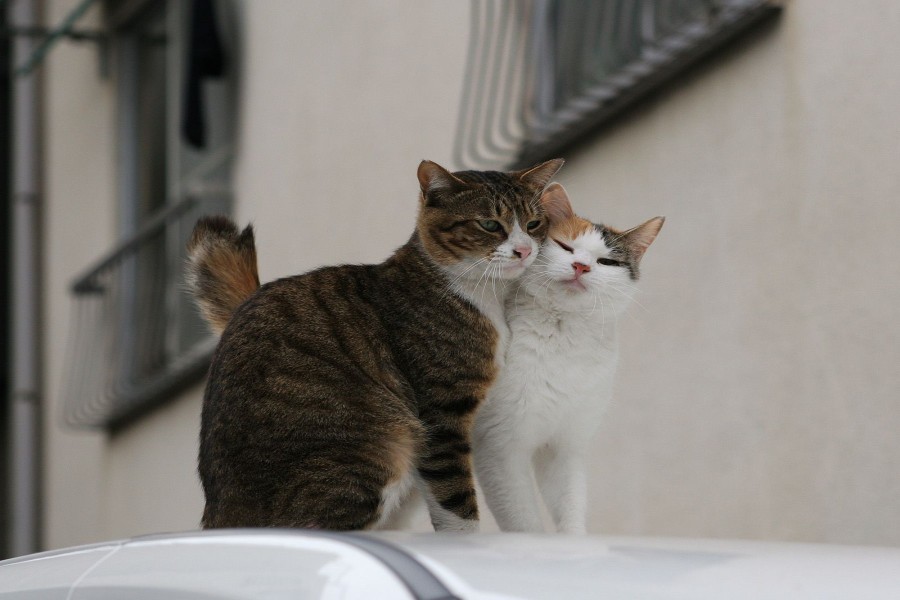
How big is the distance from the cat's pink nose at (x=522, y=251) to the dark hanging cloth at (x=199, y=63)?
4.94 metres

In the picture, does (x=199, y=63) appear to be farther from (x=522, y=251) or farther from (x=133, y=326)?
(x=522, y=251)

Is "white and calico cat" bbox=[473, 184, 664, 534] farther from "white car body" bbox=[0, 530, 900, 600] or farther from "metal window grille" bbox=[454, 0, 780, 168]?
"metal window grille" bbox=[454, 0, 780, 168]

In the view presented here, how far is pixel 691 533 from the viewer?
146 inches

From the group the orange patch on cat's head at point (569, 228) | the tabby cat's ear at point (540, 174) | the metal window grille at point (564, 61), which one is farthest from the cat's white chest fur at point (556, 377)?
the metal window grille at point (564, 61)

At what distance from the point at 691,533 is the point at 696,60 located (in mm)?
1341

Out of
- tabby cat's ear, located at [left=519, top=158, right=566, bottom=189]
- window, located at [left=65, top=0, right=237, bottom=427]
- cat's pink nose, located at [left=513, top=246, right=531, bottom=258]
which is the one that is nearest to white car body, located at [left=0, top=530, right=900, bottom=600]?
cat's pink nose, located at [left=513, top=246, right=531, bottom=258]

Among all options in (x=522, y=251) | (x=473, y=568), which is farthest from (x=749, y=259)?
(x=473, y=568)

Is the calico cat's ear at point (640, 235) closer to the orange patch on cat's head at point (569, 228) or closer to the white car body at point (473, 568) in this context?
the orange patch on cat's head at point (569, 228)

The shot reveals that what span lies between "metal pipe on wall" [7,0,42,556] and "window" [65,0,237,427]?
63cm

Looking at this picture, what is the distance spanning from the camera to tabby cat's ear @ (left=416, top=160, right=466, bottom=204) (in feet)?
7.45

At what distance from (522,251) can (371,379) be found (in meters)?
0.31

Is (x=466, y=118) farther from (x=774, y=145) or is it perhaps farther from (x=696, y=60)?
(x=774, y=145)

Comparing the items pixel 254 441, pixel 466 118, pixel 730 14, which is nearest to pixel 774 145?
pixel 730 14

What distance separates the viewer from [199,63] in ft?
22.2
